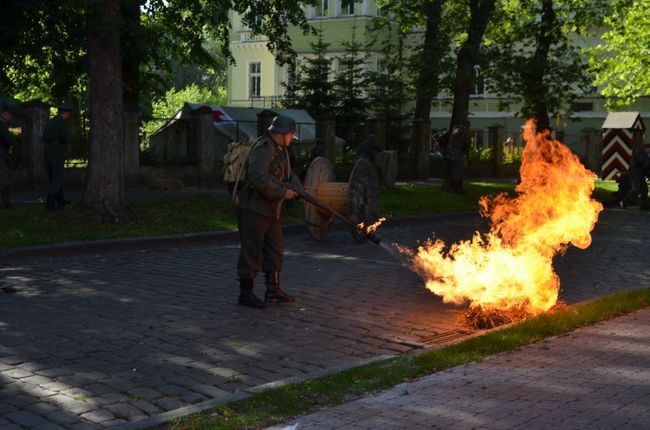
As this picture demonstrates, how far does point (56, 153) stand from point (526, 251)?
10090mm

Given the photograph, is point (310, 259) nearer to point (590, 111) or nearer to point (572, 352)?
point (572, 352)

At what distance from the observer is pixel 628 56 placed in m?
32.2


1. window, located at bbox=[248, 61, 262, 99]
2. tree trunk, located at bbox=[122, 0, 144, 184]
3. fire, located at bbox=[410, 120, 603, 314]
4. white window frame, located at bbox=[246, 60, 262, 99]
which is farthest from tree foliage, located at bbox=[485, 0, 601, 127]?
window, located at bbox=[248, 61, 262, 99]

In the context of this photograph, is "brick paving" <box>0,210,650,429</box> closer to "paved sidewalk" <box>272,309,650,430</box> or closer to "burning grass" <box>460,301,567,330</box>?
"burning grass" <box>460,301,567,330</box>

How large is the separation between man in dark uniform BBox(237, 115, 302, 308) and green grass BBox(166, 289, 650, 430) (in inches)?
Answer: 95.0

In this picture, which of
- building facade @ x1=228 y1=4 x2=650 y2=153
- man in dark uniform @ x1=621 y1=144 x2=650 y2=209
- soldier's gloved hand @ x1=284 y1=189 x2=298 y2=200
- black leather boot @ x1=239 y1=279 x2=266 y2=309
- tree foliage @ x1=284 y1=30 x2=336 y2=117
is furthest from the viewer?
→ building facade @ x1=228 y1=4 x2=650 y2=153

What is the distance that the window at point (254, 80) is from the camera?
52.5 metres

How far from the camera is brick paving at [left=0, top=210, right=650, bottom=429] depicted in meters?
5.64

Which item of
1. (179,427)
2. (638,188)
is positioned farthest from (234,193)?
(638,188)

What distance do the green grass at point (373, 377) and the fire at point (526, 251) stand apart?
0.35 metres

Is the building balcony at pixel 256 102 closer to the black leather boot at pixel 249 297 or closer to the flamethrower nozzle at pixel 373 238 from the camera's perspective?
the flamethrower nozzle at pixel 373 238

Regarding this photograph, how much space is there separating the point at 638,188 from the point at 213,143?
1132 centimetres

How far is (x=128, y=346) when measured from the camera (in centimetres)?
686

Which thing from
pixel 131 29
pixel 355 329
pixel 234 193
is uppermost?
pixel 131 29
